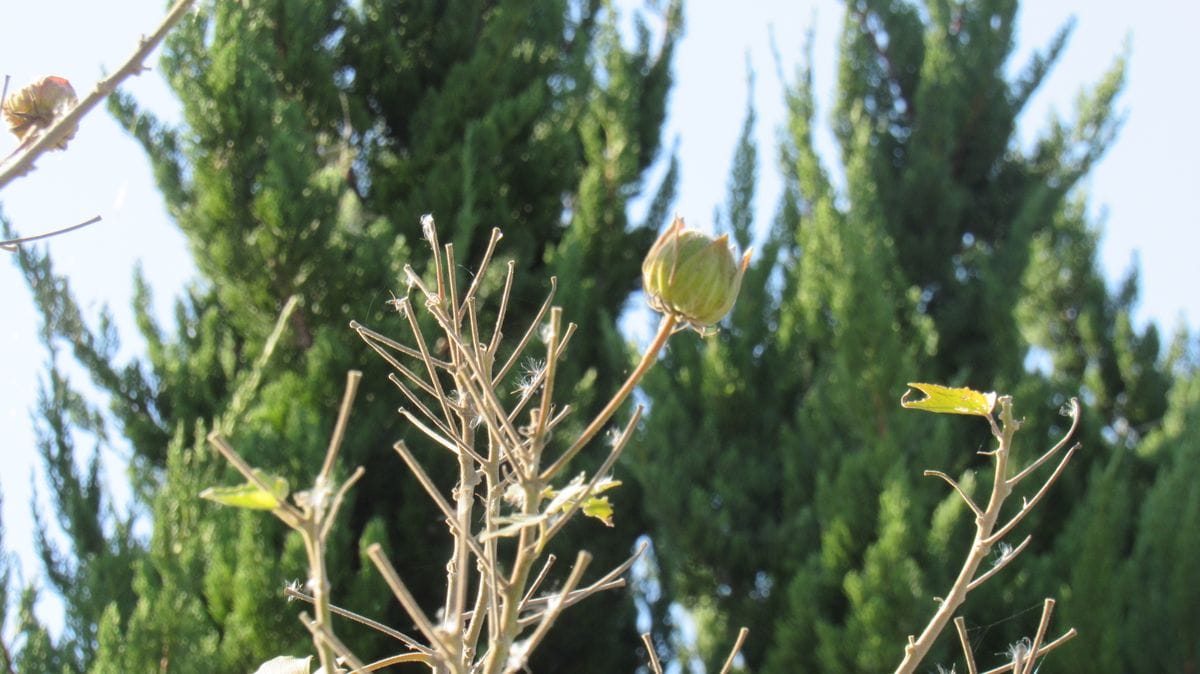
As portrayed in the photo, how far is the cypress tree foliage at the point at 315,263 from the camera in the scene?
2484 millimetres

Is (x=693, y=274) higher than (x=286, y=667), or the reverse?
(x=693, y=274)

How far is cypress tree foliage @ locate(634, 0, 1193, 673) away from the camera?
9.77 ft

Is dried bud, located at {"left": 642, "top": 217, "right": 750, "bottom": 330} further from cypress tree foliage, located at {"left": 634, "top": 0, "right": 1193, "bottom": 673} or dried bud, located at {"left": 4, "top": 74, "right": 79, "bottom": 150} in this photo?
cypress tree foliage, located at {"left": 634, "top": 0, "right": 1193, "bottom": 673}

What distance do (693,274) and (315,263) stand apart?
2.39 metres

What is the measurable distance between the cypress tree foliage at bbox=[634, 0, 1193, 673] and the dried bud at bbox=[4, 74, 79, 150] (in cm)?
196

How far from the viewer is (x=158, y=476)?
3018 millimetres

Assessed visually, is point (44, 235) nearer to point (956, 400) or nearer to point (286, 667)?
point (286, 667)

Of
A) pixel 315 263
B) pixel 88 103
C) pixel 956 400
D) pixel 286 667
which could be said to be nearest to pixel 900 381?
pixel 315 263

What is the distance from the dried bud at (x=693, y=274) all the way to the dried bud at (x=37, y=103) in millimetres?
395

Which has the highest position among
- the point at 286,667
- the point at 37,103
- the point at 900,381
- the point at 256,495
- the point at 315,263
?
the point at 37,103

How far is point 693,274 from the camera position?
0.68 m

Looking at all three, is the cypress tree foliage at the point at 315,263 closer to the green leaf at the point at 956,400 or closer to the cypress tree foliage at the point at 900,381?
the cypress tree foliage at the point at 900,381

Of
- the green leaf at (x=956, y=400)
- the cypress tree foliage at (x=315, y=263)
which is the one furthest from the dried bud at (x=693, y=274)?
the cypress tree foliage at (x=315, y=263)

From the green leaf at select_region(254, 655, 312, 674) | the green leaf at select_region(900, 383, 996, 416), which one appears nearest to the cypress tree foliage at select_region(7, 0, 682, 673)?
the green leaf at select_region(254, 655, 312, 674)
